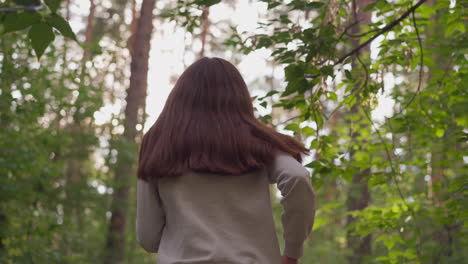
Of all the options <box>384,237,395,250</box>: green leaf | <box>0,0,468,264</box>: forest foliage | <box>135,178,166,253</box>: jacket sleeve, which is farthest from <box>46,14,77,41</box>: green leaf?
<box>384,237,395,250</box>: green leaf

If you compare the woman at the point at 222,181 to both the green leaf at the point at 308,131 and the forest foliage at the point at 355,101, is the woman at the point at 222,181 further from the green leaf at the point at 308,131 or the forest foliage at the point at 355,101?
the green leaf at the point at 308,131

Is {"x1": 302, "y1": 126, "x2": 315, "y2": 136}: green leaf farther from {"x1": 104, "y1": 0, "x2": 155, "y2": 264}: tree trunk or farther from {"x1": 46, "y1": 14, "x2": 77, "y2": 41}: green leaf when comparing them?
{"x1": 104, "y1": 0, "x2": 155, "y2": 264}: tree trunk

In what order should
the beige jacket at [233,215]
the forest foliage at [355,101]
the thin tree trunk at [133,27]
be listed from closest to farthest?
the beige jacket at [233,215] → the forest foliage at [355,101] → the thin tree trunk at [133,27]

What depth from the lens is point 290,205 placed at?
2131 mm

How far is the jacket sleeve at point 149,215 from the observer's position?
2271 millimetres

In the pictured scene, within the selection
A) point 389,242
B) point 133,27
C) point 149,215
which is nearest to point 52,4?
point 149,215

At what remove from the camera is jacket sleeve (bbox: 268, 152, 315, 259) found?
2.07m

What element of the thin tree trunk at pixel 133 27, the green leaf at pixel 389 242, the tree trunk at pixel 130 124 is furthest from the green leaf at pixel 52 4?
the thin tree trunk at pixel 133 27

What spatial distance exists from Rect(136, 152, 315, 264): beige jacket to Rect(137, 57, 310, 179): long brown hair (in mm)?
67

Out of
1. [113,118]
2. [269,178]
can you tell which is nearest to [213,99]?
[269,178]

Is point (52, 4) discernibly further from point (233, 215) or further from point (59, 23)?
point (233, 215)

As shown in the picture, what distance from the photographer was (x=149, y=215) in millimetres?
2273

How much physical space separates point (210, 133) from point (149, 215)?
0.45 metres

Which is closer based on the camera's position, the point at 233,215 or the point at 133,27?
the point at 233,215
